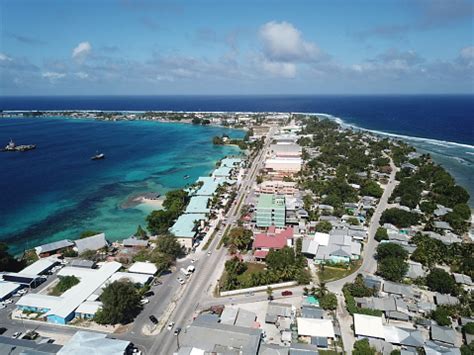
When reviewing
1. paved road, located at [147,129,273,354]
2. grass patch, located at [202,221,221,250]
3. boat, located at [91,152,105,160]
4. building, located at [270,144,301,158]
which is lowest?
paved road, located at [147,129,273,354]

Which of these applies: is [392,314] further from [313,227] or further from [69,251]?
[69,251]

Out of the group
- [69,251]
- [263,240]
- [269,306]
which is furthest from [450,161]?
[69,251]

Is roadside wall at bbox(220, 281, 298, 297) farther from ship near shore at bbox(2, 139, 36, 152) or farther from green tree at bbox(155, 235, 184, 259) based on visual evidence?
ship near shore at bbox(2, 139, 36, 152)

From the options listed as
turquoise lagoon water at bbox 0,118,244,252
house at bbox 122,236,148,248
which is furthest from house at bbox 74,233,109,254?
turquoise lagoon water at bbox 0,118,244,252

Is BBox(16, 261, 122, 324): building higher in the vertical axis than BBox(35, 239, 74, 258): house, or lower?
lower

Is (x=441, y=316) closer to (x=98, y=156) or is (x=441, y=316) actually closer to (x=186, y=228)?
(x=186, y=228)

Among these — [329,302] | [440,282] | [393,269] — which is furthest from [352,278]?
[440,282]
